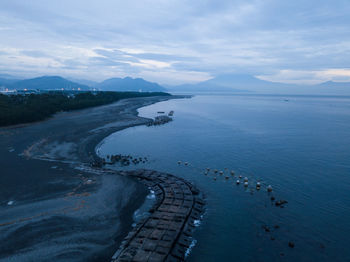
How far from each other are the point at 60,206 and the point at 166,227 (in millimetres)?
11958

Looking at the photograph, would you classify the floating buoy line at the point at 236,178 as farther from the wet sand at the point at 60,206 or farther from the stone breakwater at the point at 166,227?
the wet sand at the point at 60,206

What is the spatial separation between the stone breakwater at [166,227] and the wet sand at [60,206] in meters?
1.52

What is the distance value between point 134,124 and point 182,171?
4313 centimetres

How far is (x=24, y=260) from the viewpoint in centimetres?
1620

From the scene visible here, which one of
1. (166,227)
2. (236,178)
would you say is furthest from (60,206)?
(236,178)

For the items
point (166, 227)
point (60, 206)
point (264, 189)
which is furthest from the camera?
point (264, 189)

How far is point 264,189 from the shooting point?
28703 mm

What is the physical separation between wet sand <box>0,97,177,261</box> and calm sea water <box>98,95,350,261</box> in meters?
7.77

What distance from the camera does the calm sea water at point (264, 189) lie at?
18609 millimetres

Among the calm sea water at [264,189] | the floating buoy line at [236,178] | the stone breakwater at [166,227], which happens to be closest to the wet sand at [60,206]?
the stone breakwater at [166,227]

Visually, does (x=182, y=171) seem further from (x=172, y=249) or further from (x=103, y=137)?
(x=103, y=137)

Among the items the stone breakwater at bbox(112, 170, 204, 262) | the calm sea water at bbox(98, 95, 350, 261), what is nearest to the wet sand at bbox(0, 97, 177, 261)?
the stone breakwater at bbox(112, 170, 204, 262)

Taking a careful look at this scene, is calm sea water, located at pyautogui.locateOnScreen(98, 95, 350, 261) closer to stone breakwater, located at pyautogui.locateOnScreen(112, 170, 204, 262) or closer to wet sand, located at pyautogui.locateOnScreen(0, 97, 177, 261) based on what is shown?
stone breakwater, located at pyautogui.locateOnScreen(112, 170, 204, 262)

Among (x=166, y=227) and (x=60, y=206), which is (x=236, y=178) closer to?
(x=166, y=227)
